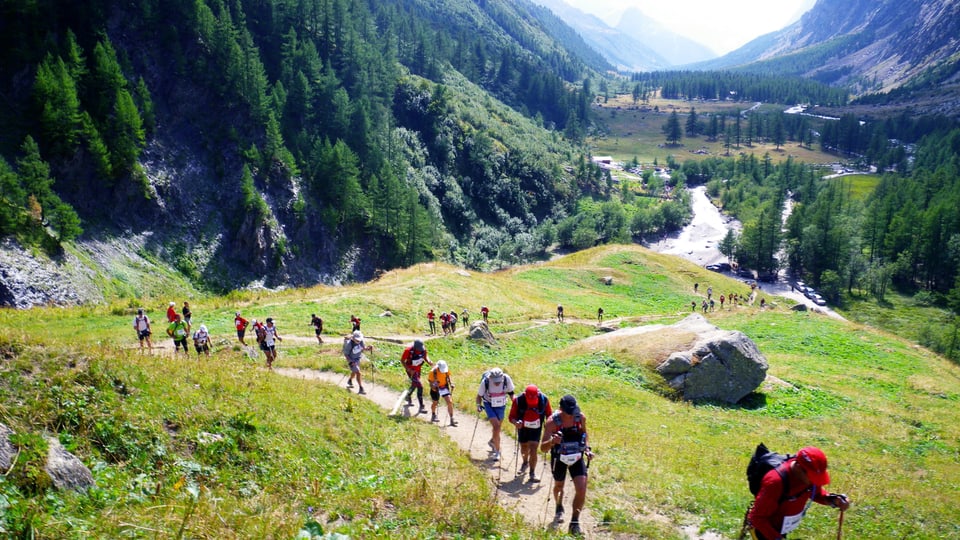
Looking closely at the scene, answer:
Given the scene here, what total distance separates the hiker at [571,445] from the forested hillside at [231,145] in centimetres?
4664

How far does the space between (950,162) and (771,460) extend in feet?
702

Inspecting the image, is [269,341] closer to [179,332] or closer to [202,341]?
[202,341]

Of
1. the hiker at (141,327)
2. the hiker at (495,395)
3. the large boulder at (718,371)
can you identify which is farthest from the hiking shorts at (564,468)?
the hiker at (141,327)

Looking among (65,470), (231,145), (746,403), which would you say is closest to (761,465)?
(65,470)

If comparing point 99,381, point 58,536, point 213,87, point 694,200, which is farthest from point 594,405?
point 694,200

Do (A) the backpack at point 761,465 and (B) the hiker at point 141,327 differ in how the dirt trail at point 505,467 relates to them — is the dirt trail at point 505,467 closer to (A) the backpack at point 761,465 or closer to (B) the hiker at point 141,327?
(A) the backpack at point 761,465

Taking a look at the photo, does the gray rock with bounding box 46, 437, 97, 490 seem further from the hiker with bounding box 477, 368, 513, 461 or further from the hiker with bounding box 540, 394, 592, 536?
the hiker with bounding box 477, 368, 513, 461

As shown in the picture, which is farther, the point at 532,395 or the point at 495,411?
the point at 495,411

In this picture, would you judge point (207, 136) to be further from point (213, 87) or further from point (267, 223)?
point (267, 223)

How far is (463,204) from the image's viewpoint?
116000 millimetres

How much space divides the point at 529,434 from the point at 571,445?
2451 mm

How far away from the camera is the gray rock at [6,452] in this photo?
715cm

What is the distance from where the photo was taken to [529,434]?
1283cm

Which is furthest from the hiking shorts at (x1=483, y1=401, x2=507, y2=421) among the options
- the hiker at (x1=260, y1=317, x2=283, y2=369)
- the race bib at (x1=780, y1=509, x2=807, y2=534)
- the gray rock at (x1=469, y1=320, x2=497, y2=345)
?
the gray rock at (x1=469, y1=320, x2=497, y2=345)
